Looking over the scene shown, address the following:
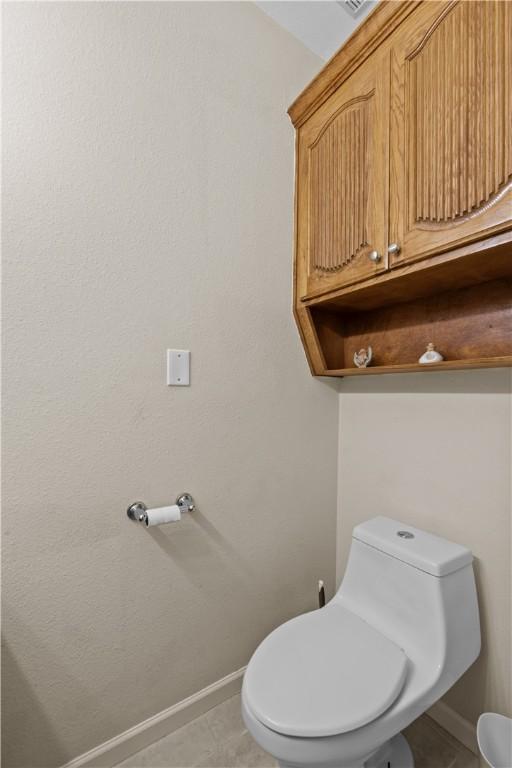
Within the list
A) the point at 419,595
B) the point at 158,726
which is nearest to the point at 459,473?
the point at 419,595

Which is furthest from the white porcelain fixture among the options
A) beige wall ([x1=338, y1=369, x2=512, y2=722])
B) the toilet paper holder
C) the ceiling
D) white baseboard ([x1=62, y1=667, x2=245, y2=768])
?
the ceiling

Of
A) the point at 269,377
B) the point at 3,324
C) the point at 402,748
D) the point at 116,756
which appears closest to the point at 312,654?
the point at 402,748

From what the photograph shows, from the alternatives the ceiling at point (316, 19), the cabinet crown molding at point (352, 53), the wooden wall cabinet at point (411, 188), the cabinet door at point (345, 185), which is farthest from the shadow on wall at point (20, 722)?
the ceiling at point (316, 19)

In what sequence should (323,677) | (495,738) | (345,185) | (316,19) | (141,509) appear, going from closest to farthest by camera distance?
(323,677), (495,738), (141,509), (345,185), (316,19)

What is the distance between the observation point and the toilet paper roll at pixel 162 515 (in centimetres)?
104

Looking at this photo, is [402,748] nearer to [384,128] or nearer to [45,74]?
[384,128]

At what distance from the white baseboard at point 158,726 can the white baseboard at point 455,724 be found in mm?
697

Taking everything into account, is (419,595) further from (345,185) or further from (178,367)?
(345,185)

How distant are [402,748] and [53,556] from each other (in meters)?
1.21

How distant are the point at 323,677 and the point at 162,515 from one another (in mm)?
600

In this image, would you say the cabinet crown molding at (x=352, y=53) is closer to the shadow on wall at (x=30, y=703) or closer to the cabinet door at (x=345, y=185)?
the cabinet door at (x=345, y=185)

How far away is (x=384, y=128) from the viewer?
42.2 inches

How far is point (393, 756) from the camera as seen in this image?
105 cm

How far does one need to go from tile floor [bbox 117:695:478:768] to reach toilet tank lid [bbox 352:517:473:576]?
62 cm
